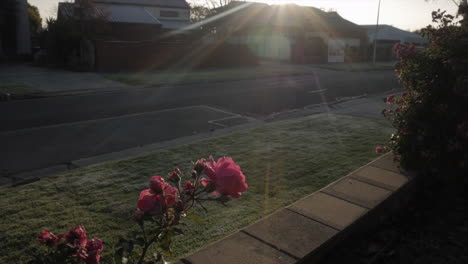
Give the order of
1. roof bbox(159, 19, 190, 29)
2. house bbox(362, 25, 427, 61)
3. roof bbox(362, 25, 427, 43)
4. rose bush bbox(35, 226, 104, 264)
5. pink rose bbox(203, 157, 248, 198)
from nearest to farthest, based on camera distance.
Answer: rose bush bbox(35, 226, 104, 264) → pink rose bbox(203, 157, 248, 198) → roof bbox(159, 19, 190, 29) → house bbox(362, 25, 427, 61) → roof bbox(362, 25, 427, 43)

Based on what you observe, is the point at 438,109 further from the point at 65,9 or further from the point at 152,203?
the point at 65,9

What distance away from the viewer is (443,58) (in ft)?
13.0

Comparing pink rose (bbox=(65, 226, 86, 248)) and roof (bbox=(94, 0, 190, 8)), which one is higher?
roof (bbox=(94, 0, 190, 8))

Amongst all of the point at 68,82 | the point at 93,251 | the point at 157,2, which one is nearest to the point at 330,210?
the point at 93,251

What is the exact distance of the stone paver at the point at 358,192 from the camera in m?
3.10

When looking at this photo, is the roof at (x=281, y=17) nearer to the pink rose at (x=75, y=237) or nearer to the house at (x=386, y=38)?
the house at (x=386, y=38)

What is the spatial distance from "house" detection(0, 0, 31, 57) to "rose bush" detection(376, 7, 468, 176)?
113 feet

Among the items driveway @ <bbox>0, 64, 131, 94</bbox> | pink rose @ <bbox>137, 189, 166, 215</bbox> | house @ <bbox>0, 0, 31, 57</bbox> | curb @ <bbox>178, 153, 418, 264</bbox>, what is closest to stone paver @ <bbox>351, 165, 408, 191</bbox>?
curb @ <bbox>178, 153, 418, 264</bbox>

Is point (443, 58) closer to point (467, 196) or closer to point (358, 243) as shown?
point (467, 196)

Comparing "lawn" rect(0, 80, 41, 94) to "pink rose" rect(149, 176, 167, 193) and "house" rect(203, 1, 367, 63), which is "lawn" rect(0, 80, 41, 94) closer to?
"pink rose" rect(149, 176, 167, 193)

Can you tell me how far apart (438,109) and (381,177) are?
39.7 inches

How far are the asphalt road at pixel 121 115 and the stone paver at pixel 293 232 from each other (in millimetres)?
5148

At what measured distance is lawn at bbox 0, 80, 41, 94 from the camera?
50.3ft

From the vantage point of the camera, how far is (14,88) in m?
16.3
